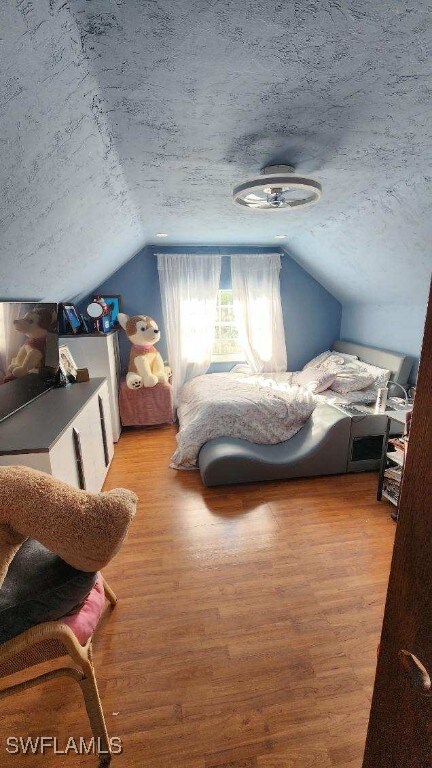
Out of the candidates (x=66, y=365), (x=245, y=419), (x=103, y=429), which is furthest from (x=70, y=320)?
(x=245, y=419)

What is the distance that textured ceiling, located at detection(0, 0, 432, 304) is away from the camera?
95 cm

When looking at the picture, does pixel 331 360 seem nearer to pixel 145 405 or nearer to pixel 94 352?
pixel 145 405

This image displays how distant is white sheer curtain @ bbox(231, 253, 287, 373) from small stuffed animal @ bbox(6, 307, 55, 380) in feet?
9.14

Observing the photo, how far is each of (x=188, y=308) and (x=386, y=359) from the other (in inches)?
97.2

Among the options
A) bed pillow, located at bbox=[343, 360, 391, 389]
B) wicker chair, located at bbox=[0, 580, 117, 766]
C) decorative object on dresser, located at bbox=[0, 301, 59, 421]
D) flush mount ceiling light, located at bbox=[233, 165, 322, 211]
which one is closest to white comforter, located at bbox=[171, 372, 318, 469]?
bed pillow, located at bbox=[343, 360, 391, 389]

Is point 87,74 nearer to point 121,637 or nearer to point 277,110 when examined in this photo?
point 277,110

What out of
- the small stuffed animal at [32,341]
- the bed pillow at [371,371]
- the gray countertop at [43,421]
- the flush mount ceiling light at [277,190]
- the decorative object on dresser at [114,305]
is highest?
the flush mount ceiling light at [277,190]

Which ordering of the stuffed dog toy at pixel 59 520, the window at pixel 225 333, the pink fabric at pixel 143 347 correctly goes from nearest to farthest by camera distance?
the stuffed dog toy at pixel 59 520
the pink fabric at pixel 143 347
the window at pixel 225 333

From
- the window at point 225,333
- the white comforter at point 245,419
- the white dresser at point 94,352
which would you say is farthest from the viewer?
the window at point 225,333

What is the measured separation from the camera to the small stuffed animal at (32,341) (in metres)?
2.00

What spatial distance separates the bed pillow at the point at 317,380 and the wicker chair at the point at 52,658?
309 centimetres

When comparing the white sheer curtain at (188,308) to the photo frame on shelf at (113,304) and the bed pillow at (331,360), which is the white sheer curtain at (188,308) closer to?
the photo frame on shelf at (113,304)

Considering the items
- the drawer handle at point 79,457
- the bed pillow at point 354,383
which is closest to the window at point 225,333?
the bed pillow at point 354,383

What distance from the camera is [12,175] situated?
4.00ft
